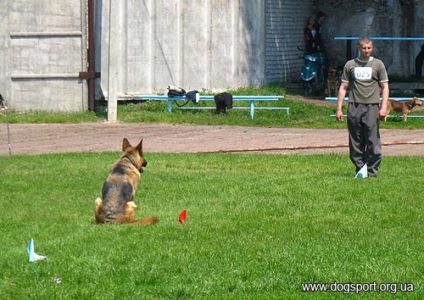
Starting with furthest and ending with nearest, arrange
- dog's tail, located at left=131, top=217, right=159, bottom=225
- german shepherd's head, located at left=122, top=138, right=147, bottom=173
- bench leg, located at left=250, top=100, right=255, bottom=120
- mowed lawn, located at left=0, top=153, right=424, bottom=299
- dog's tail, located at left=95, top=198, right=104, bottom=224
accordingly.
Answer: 1. bench leg, located at left=250, top=100, right=255, bottom=120
2. german shepherd's head, located at left=122, top=138, right=147, bottom=173
3. dog's tail, located at left=95, top=198, right=104, bottom=224
4. dog's tail, located at left=131, top=217, right=159, bottom=225
5. mowed lawn, located at left=0, top=153, right=424, bottom=299

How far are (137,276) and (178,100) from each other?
51.3 ft

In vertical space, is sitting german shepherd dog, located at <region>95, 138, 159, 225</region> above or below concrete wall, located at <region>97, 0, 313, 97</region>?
below

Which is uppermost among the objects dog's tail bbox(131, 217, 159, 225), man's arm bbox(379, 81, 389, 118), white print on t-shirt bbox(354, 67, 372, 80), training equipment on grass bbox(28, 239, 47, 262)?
white print on t-shirt bbox(354, 67, 372, 80)

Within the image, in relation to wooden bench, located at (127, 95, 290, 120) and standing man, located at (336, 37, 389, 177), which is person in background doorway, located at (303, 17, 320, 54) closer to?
wooden bench, located at (127, 95, 290, 120)

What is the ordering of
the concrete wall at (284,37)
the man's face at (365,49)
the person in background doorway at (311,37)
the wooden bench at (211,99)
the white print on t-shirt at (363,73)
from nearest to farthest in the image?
1. the man's face at (365,49)
2. the white print on t-shirt at (363,73)
3. the wooden bench at (211,99)
4. the concrete wall at (284,37)
5. the person in background doorway at (311,37)

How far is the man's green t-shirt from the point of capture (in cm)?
1359

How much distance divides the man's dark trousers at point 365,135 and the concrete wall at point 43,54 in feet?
35.8

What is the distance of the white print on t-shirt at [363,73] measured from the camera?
13.6m

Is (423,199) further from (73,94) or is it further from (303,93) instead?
(303,93)

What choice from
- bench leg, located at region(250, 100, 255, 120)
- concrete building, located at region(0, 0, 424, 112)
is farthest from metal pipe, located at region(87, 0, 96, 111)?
bench leg, located at region(250, 100, 255, 120)

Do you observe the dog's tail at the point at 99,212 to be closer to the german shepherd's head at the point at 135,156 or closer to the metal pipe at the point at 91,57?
the german shepherd's head at the point at 135,156

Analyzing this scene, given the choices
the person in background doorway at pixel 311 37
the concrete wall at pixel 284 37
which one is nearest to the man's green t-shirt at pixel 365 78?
the concrete wall at pixel 284 37

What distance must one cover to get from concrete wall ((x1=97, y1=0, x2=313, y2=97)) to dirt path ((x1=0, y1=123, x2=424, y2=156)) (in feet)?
7.57

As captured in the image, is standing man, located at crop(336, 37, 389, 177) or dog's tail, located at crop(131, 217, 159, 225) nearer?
dog's tail, located at crop(131, 217, 159, 225)
